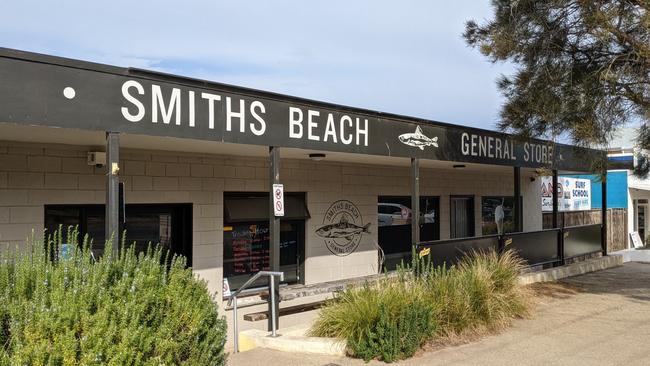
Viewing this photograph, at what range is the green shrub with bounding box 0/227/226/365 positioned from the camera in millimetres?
3777

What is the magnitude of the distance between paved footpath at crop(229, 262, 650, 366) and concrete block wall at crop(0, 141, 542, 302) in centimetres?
298

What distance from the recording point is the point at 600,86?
10500 mm

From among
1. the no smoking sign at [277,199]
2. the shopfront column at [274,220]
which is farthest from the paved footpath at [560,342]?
the no smoking sign at [277,199]

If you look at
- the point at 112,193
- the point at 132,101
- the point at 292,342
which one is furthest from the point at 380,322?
the point at 132,101

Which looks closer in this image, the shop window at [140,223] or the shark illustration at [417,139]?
the shop window at [140,223]

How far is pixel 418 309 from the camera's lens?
7.55 m

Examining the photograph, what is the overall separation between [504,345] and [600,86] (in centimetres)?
514

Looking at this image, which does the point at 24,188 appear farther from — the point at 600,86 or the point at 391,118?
the point at 600,86

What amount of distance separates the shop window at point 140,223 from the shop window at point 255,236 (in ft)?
2.81

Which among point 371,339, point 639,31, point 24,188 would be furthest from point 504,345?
point 24,188

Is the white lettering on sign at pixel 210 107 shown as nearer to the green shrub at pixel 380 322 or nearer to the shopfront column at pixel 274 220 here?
the shopfront column at pixel 274 220

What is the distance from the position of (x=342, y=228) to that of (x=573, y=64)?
537 centimetres

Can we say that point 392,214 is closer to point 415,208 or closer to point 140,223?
point 415,208

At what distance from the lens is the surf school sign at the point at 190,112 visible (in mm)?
6023
